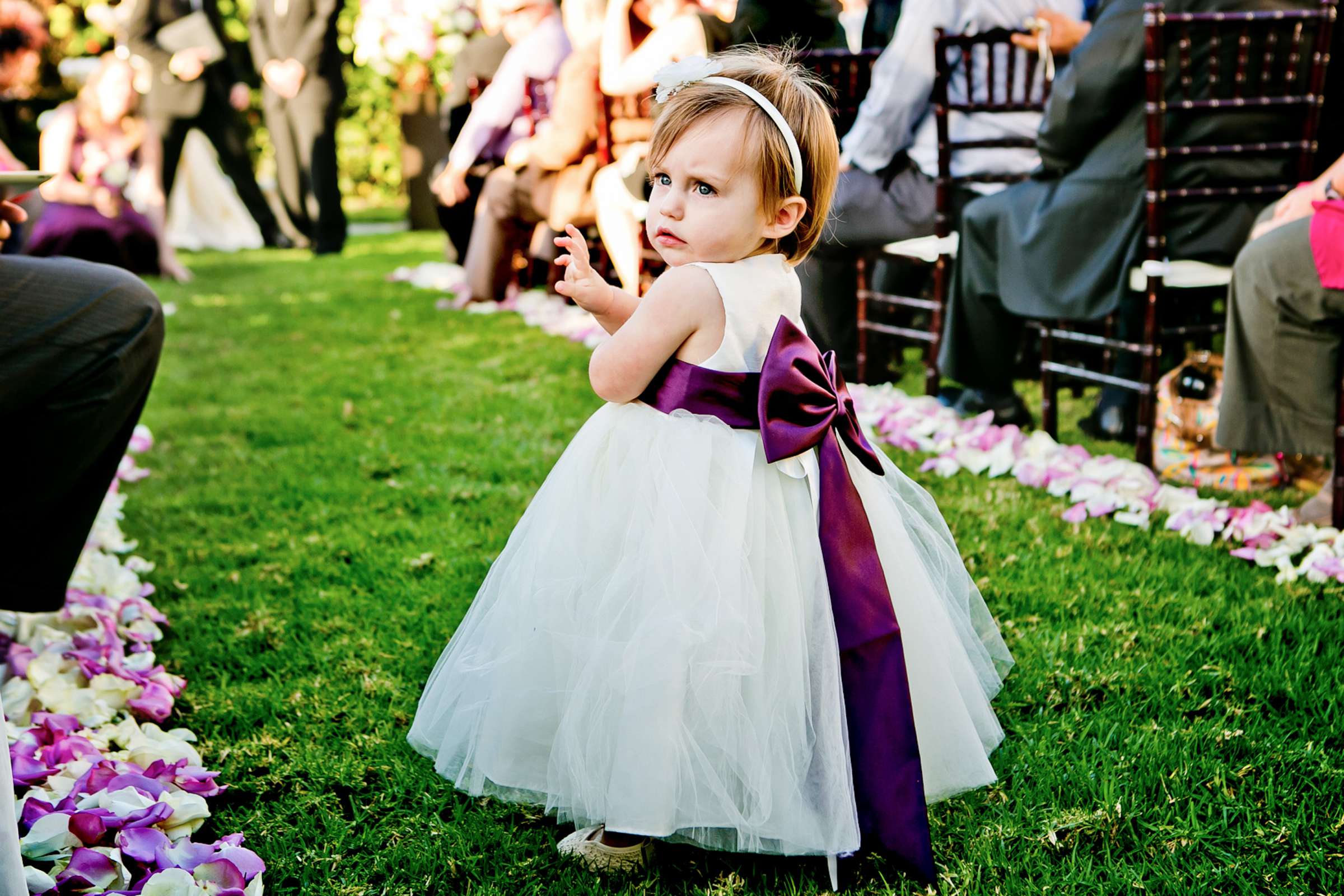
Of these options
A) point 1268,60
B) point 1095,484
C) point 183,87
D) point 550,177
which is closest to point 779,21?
point 1268,60

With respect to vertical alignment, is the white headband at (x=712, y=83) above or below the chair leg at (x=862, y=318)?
above

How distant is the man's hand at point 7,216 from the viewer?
2.28m

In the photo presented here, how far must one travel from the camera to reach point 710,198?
1.82 meters

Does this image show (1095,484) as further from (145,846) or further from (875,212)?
(145,846)

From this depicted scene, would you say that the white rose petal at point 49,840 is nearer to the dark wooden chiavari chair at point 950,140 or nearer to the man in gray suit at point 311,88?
the dark wooden chiavari chair at point 950,140

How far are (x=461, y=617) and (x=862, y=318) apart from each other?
9.24 feet

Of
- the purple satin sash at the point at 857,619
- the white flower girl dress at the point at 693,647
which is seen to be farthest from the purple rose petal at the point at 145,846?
the purple satin sash at the point at 857,619

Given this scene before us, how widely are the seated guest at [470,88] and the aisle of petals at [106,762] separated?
6.00 m

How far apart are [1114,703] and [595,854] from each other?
3.64 feet

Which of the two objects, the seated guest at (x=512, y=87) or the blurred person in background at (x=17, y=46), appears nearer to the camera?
the blurred person in background at (x=17, y=46)

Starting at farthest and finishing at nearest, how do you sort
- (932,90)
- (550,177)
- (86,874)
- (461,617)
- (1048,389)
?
(550,177) → (932,90) → (1048,389) → (461,617) → (86,874)

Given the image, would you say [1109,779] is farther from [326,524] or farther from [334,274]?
[334,274]

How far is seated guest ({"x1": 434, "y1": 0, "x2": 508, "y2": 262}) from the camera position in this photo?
330 inches

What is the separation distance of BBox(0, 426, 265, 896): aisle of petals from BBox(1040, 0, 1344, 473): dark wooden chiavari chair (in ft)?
9.76
